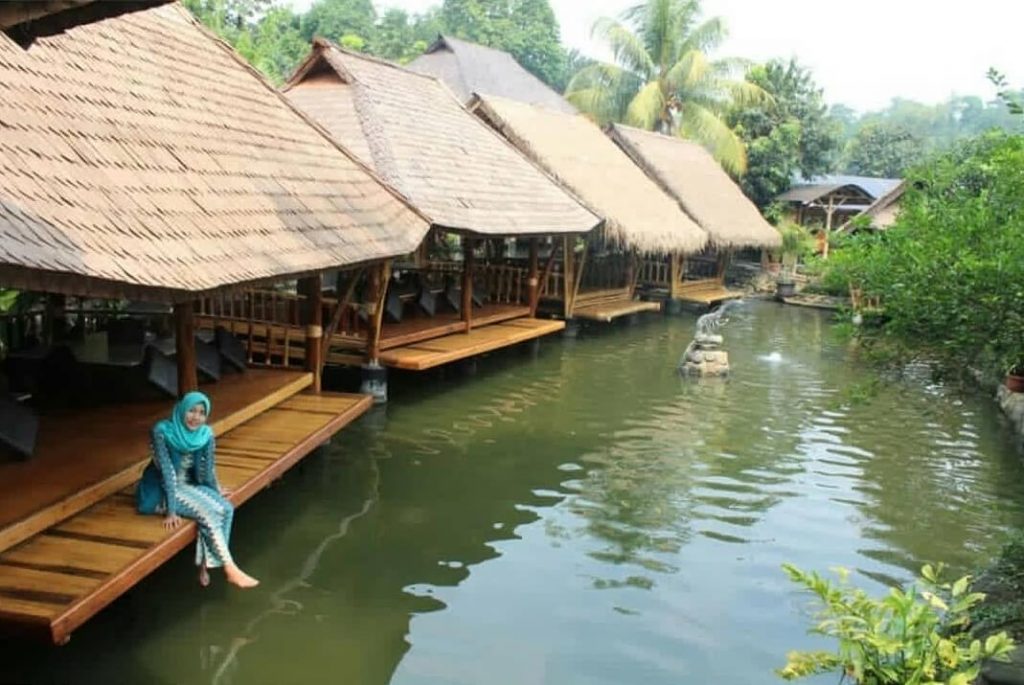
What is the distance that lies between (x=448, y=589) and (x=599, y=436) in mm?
4373

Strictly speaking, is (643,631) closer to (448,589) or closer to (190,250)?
(448,589)

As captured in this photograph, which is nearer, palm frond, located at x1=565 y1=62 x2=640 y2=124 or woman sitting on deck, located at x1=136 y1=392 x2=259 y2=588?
woman sitting on deck, located at x1=136 y1=392 x2=259 y2=588

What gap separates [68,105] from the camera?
6.12m

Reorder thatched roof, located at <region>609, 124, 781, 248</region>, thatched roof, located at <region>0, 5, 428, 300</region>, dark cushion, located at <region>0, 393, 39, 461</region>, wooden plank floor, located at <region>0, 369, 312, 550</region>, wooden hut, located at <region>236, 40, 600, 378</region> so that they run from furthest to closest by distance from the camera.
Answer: thatched roof, located at <region>609, 124, 781, 248</region>
wooden hut, located at <region>236, 40, 600, 378</region>
dark cushion, located at <region>0, 393, 39, 461</region>
wooden plank floor, located at <region>0, 369, 312, 550</region>
thatched roof, located at <region>0, 5, 428, 300</region>

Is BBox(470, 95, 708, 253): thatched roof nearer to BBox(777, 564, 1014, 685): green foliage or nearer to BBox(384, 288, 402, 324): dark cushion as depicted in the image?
BBox(384, 288, 402, 324): dark cushion

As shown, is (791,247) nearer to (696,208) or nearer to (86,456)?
(696,208)

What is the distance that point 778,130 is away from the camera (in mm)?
28781

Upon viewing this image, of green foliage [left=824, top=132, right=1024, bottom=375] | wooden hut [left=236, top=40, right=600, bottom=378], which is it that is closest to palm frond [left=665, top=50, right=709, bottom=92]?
wooden hut [left=236, top=40, right=600, bottom=378]

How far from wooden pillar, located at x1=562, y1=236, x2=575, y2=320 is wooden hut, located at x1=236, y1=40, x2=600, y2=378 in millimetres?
871

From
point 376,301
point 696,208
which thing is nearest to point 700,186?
point 696,208

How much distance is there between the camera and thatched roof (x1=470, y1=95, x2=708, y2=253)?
1605cm

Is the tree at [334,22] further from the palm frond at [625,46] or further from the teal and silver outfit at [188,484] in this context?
the teal and silver outfit at [188,484]

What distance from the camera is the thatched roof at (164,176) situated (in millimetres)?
4750

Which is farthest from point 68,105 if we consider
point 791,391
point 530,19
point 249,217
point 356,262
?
point 530,19
